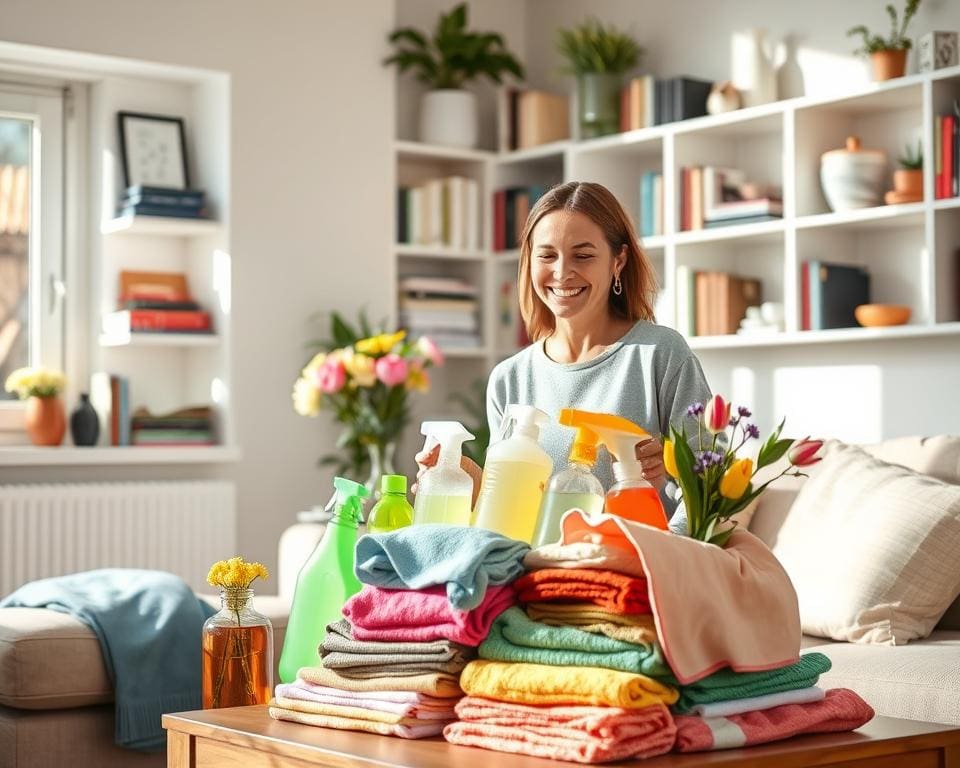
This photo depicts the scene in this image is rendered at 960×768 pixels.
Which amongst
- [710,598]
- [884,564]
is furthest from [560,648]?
[884,564]

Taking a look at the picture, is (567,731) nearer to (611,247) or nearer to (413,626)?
(413,626)

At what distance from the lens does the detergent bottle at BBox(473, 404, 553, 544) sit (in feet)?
5.01

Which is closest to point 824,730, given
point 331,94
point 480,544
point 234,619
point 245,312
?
point 480,544

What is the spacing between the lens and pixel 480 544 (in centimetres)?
142

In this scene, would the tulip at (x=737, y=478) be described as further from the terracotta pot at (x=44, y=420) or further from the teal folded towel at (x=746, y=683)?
the terracotta pot at (x=44, y=420)

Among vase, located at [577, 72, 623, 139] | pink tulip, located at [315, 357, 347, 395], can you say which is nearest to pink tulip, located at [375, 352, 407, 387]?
pink tulip, located at [315, 357, 347, 395]

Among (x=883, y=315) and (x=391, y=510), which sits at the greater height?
(x=883, y=315)

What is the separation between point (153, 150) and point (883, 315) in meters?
2.49

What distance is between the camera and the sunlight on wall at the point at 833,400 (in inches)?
172

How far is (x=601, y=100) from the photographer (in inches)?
199

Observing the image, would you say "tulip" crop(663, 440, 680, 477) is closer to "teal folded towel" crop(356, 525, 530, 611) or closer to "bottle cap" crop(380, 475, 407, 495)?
"teal folded towel" crop(356, 525, 530, 611)

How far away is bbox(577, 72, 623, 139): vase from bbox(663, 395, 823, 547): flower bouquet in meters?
3.70

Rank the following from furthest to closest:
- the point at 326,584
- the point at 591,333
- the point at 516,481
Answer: the point at 591,333 < the point at 326,584 < the point at 516,481

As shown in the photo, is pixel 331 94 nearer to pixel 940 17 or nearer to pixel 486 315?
pixel 486 315
